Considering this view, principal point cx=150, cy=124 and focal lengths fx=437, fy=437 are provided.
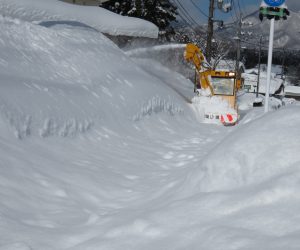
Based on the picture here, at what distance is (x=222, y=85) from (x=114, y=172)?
454 inches

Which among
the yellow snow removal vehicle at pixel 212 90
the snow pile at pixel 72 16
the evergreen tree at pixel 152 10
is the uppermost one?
the evergreen tree at pixel 152 10

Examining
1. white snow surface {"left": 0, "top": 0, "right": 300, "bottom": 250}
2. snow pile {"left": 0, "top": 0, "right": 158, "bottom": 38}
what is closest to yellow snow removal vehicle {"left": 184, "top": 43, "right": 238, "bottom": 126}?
snow pile {"left": 0, "top": 0, "right": 158, "bottom": 38}

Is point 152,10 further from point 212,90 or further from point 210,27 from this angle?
point 212,90

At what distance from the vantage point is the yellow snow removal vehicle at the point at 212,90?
53.5ft

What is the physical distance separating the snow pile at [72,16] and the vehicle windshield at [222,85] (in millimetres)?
5562

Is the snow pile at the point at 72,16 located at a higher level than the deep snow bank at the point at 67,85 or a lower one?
higher

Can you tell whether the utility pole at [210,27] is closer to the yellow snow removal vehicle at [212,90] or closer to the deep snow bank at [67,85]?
the yellow snow removal vehicle at [212,90]

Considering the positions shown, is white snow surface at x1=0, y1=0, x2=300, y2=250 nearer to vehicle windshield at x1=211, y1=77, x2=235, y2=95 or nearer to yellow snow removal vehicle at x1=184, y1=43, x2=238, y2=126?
yellow snow removal vehicle at x1=184, y1=43, x2=238, y2=126

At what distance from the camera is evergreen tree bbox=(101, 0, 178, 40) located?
37.5 meters

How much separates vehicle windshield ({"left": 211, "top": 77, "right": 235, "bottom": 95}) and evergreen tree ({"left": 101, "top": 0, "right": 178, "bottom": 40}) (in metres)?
21.4

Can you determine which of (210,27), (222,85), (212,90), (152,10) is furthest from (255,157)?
(152,10)

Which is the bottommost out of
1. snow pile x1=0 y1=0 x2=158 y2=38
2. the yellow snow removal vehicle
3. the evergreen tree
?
the yellow snow removal vehicle

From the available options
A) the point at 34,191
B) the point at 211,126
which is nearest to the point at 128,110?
the point at 211,126

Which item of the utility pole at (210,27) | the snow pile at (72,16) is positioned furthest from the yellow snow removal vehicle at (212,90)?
the utility pole at (210,27)
